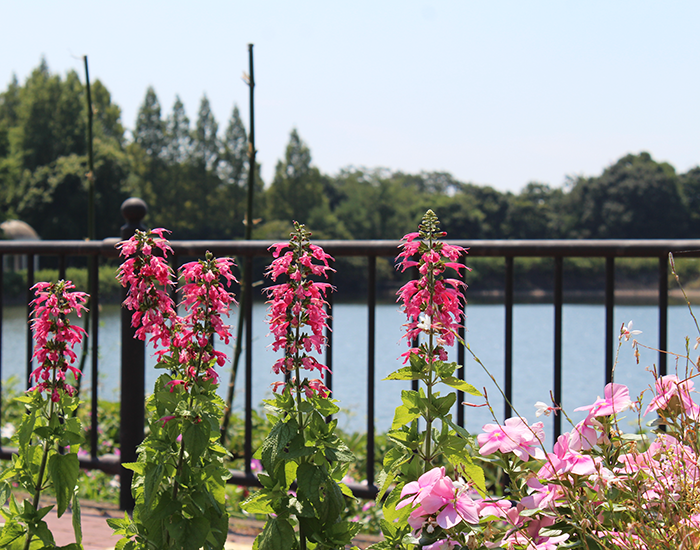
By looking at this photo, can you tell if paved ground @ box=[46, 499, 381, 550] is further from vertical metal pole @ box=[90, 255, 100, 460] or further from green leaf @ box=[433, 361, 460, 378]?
green leaf @ box=[433, 361, 460, 378]

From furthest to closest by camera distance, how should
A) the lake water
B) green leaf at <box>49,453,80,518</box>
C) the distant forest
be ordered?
the distant forest < the lake water < green leaf at <box>49,453,80,518</box>

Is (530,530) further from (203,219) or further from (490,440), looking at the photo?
(203,219)

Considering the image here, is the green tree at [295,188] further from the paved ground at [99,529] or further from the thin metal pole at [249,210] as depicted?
the paved ground at [99,529]

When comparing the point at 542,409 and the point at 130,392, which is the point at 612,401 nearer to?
the point at 542,409

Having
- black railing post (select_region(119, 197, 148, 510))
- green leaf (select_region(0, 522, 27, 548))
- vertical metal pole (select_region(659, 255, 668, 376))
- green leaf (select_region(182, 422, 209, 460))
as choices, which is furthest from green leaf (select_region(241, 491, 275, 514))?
vertical metal pole (select_region(659, 255, 668, 376))

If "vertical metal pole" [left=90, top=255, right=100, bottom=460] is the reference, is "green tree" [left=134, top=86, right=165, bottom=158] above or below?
above

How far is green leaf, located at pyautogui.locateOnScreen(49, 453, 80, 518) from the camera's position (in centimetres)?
144

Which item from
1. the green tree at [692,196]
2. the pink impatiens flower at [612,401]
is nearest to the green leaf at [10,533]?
the pink impatiens flower at [612,401]

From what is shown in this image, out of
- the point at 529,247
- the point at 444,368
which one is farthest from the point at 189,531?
the point at 529,247

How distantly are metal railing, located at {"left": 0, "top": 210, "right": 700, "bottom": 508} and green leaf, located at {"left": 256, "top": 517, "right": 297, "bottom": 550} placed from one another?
2.75ft

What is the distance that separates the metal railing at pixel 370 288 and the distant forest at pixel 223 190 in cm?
4420

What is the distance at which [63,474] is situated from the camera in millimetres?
1450

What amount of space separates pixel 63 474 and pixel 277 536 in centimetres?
56

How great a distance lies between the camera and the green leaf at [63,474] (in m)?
1.44
